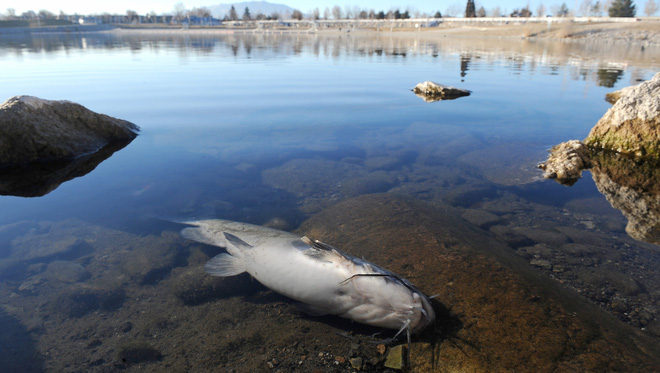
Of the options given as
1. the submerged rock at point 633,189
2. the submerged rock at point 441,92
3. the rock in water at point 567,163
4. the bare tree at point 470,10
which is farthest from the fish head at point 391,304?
the bare tree at point 470,10

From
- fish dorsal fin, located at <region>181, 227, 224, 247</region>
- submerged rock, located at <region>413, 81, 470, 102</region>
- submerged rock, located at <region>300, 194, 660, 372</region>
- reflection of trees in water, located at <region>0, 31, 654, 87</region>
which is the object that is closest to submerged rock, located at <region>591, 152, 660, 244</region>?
submerged rock, located at <region>300, 194, 660, 372</region>

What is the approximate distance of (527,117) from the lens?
38.8ft

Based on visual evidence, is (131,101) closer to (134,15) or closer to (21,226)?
(21,226)

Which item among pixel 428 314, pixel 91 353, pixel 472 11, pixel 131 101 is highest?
pixel 472 11

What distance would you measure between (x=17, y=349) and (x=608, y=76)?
25723 mm

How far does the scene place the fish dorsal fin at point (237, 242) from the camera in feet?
13.7

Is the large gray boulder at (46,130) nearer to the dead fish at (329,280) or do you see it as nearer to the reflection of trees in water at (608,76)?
the dead fish at (329,280)

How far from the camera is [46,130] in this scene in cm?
780

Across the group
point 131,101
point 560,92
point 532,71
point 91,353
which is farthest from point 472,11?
point 91,353

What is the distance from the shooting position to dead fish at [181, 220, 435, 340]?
9.51ft

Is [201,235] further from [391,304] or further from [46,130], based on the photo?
[46,130]

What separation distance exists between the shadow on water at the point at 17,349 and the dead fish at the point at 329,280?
1.56 m

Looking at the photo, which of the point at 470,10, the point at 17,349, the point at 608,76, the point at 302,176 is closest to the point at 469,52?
the point at 608,76

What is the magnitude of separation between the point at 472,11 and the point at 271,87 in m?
144
